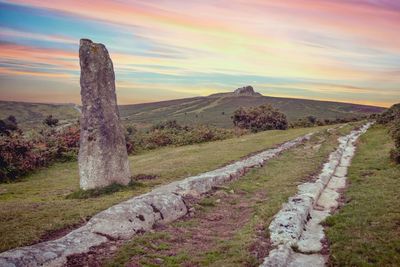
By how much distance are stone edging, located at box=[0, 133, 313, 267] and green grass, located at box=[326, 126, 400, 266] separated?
21.8 feet

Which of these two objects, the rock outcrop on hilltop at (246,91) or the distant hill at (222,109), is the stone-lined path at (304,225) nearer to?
the distant hill at (222,109)

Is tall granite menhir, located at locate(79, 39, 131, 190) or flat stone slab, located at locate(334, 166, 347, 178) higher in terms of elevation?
tall granite menhir, located at locate(79, 39, 131, 190)

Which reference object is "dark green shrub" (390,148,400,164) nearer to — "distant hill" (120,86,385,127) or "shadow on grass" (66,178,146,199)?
"shadow on grass" (66,178,146,199)

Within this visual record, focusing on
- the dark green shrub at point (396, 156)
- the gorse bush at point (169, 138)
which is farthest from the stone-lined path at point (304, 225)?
the gorse bush at point (169, 138)

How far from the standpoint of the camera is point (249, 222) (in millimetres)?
15086

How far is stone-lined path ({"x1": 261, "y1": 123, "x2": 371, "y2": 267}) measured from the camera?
37.1 feet

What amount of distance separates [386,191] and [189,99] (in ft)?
534

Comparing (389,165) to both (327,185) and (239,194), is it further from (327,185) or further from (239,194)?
(239,194)

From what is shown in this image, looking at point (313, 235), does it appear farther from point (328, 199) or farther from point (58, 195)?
point (58, 195)

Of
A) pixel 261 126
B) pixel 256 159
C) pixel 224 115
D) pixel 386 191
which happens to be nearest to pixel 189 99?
pixel 224 115

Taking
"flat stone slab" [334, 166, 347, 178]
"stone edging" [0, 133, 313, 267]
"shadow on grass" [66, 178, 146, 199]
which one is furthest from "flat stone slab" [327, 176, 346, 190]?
"shadow on grass" [66, 178, 146, 199]

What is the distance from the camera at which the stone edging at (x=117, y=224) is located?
10.1 meters

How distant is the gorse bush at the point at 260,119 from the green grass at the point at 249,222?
1279 inches

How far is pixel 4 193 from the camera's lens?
77.1 ft
